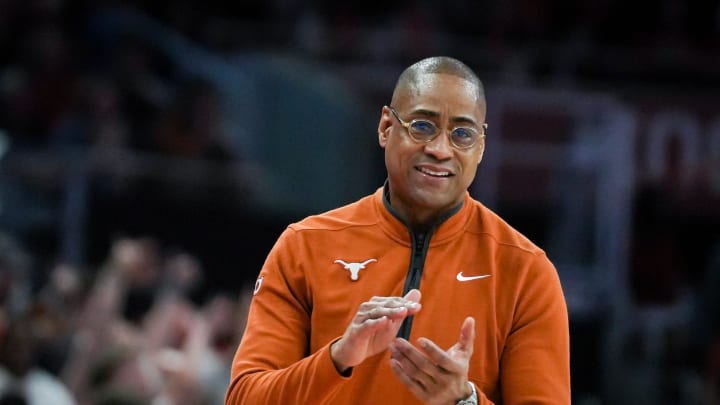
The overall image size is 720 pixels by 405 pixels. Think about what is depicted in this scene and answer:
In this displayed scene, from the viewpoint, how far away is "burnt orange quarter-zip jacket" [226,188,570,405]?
9.81ft

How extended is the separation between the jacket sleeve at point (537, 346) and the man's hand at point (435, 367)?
23cm

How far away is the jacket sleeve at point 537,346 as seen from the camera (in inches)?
116

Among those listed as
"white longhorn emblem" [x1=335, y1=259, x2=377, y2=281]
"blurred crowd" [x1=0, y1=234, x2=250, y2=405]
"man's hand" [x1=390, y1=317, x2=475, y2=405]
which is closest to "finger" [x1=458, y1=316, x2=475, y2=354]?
"man's hand" [x1=390, y1=317, x2=475, y2=405]

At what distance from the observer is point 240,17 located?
12562 mm

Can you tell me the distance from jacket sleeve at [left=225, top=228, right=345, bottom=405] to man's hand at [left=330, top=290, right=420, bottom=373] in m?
0.06

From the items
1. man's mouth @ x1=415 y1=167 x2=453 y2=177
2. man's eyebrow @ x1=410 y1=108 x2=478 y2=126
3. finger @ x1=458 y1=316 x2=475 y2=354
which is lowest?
finger @ x1=458 y1=316 x2=475 y2=354

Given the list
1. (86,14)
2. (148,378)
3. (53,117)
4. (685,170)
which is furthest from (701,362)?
(86,14)

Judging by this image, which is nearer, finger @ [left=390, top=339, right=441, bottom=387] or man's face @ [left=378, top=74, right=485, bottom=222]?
finger @ [left=390, top=339, right=441, bottom=387]

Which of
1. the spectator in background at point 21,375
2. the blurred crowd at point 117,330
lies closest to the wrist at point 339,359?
the blurred crowd at point 117,330

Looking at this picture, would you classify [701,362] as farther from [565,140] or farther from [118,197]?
[118,197]

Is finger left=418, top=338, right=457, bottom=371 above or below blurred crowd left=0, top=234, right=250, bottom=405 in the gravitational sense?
above

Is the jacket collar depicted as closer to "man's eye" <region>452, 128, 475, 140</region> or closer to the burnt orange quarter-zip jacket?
the burnt orange quarter-zip jacket

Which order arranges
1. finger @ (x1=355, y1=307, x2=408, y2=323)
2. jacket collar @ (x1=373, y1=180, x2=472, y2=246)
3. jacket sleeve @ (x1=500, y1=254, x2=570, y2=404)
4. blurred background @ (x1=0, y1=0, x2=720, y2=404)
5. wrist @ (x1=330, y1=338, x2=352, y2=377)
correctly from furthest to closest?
blurred background @ (x1=0, y1=0, x2=720, y2=404) → jacket collar @ (x1=373, y1=180, x2=472, y2=246) → jacket sleeve @ (x1=500, y1=254, x2=570, y2=404) → wrist @ (x1=330, y1=338, x2=352, y2=377) → finger @ (x1=355, y1=307, x2=408, y2=323)

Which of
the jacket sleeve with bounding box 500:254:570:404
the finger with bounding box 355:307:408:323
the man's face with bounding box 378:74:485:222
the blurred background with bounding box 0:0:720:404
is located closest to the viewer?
the finger with bounding box 355:307:408:323
